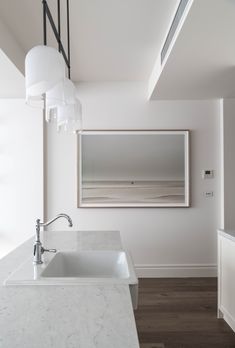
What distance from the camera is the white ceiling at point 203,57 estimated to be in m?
1.75

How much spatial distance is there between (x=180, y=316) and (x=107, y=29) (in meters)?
2.67

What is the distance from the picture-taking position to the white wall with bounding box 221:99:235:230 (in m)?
3.61

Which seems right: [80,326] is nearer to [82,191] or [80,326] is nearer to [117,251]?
[117,251]

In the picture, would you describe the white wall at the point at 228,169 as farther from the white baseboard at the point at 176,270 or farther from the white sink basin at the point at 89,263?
the white sink basin at the point at 89,263

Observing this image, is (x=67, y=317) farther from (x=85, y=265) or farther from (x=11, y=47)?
(x=11, y=47)

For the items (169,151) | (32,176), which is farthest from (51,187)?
(169,151)

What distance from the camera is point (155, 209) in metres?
3.69

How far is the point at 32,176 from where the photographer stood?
11.9ft

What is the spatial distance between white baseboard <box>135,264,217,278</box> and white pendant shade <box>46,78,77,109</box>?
2685mm

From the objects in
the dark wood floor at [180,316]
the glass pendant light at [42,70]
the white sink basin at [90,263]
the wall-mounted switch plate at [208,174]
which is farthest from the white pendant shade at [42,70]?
the wall-mounted switch plate at [208,174]

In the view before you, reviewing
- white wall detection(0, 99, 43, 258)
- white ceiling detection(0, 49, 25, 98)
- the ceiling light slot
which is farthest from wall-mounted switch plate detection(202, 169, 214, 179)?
white ceiling detection(0, 49, 25, 98)

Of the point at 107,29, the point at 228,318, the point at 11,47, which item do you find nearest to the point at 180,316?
the point at 228,318

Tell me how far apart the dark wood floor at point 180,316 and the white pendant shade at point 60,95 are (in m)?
1.87

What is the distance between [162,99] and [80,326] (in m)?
3.22
